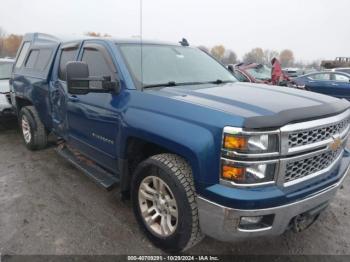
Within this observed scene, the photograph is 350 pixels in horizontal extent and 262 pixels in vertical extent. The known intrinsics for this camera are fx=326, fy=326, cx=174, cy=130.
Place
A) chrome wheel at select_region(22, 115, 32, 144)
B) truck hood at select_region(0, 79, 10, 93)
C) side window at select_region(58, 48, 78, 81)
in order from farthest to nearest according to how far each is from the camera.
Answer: truck hood at select_region(0, 79, 10, 93) < chrome wheel at select_region(22, 115, 32, 144) < side window at select_region(58, 48, 78, 81)

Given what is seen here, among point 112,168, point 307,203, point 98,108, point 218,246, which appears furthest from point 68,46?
point 307,203

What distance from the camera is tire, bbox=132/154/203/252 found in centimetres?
246

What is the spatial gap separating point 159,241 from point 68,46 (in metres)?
2.84

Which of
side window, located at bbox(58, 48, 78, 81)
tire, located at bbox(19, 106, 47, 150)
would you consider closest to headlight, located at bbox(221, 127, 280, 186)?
side window, located at bbox(58, 48, 78, 81)

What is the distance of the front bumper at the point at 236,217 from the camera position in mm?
2215

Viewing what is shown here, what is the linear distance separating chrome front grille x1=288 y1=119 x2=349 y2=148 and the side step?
74.0 inches

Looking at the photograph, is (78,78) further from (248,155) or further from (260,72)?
(260,72)

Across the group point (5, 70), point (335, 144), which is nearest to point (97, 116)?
point (335, 144)

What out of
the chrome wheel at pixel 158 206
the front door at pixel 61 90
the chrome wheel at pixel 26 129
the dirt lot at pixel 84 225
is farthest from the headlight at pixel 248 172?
the chrome wheel at pixel 26 129

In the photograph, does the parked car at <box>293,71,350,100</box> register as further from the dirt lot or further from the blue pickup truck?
the blue pickup truck

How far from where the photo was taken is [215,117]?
2283 millimetres

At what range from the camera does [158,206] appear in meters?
2.87

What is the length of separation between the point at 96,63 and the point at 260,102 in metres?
1.97

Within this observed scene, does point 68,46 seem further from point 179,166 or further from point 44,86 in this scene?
point 179,166
